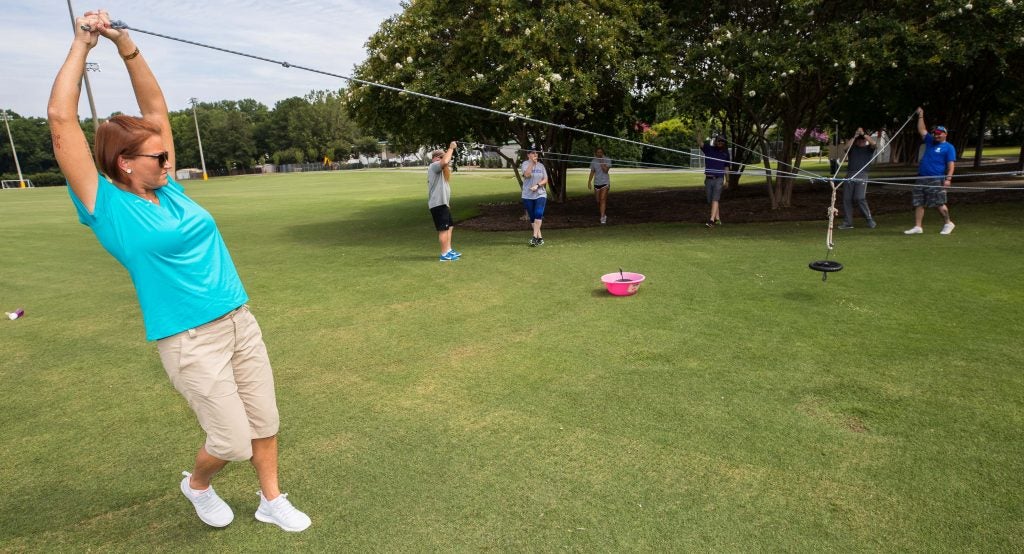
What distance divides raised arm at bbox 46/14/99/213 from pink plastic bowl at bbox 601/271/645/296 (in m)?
5.68

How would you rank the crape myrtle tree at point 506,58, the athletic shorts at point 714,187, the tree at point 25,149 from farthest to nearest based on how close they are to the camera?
1. the tree at point 25,149
2. the athletic shorts at point 714,187
3. the crape myrtle tree at point 506,58

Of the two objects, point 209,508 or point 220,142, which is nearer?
point 209,508

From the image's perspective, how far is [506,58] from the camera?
41.6ft

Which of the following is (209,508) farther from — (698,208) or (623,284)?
(698,208)

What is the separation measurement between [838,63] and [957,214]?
4620 millimetres

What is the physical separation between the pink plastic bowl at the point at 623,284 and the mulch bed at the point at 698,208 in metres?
6.98

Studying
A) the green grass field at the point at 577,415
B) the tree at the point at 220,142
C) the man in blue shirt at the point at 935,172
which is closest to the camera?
the green grass field at the point at 577,415

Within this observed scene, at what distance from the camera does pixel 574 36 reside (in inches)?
486

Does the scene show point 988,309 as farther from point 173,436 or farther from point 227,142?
point 227,142

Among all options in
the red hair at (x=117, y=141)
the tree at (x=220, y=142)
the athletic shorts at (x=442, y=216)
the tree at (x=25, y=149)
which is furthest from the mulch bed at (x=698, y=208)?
the tree at (x=25, y=149)

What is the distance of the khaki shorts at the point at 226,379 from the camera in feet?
9.27

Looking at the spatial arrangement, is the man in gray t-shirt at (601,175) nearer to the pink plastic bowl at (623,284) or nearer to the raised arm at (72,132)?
the pink plastic bowl at (623,284)

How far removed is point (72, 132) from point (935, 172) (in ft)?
38.6

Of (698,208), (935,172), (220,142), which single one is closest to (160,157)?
(935,172)
